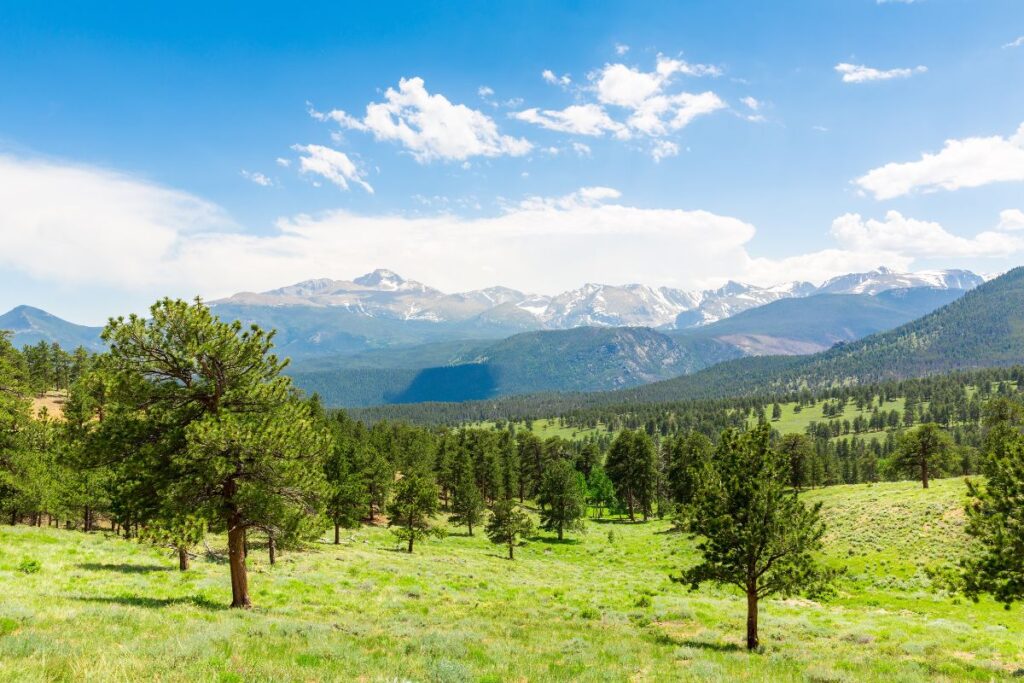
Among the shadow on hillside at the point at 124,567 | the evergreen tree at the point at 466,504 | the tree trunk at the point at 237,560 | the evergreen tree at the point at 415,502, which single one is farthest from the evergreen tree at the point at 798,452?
the shadow on hillside at the point at 124,567

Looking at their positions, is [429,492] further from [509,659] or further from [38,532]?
[509,659]

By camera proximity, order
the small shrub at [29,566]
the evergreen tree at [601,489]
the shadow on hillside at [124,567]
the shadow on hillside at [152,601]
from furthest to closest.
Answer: the evergreen tree at [601,489]
the shadow on hillside at [124,567]
the small shrub at [29,566]
the shadow on hillside at [152,601]

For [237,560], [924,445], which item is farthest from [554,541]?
[237,560]

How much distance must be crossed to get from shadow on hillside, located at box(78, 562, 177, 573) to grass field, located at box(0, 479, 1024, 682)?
0.17 metres

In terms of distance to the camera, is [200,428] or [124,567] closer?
[200,428]

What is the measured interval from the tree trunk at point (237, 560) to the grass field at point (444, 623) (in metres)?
1.13

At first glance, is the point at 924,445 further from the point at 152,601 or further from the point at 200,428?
the point at 152,601

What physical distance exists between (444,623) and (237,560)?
382 inches

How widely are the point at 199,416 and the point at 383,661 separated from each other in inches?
521

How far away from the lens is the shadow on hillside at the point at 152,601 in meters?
20.7

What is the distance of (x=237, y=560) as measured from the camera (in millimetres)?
23375

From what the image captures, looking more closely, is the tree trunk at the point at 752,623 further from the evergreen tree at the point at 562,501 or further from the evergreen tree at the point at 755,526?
the evergreen tree at the point at 562,501

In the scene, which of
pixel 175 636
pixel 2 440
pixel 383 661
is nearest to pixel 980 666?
pixel 383 661

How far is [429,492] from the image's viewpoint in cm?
6259
